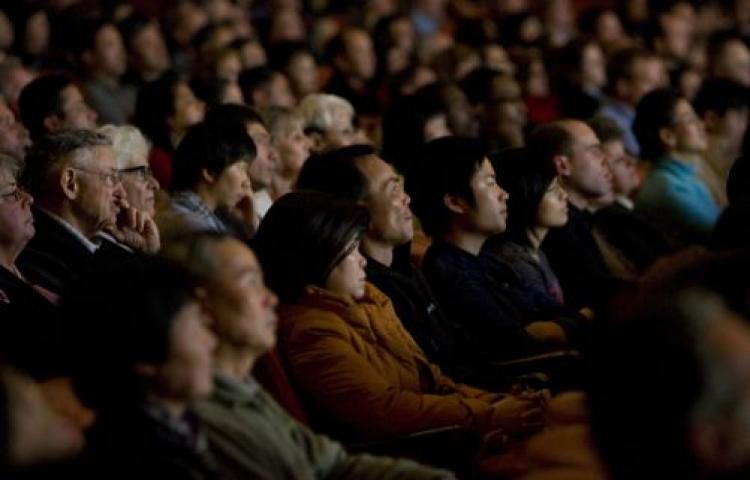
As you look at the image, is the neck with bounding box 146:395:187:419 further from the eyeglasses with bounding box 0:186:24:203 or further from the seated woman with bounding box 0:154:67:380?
the eyeglasses with bounding box 0:186:24:203

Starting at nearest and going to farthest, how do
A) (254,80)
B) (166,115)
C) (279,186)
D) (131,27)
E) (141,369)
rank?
(141,369) → (279,186) → (166,115) → (254,80) → (131,27)

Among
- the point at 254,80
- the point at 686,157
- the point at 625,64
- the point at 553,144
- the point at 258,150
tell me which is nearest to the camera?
the point at 258,150

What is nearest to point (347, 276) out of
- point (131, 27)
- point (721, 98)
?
point (721, 98)

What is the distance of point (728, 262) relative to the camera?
217 centimetres

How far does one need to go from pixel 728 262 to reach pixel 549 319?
1.41 metres

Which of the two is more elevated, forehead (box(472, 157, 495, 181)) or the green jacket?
the green jacket

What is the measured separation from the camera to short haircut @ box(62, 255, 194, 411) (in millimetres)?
2057

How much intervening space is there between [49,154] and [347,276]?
83cm

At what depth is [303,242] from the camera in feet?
9.28

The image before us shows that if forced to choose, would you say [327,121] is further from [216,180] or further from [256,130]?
[216,180]

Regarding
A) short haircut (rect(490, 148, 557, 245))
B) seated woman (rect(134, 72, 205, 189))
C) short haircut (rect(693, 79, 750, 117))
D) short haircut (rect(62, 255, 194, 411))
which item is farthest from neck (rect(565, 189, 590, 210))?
short haircut (rect(62, 255, 194, 411))

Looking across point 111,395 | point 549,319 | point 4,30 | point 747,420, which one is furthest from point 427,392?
point 4,30

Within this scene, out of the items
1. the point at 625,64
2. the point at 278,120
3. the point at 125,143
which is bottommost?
the point at 625,64

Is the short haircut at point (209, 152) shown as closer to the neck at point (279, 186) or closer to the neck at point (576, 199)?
the neck at point (279, 186)
